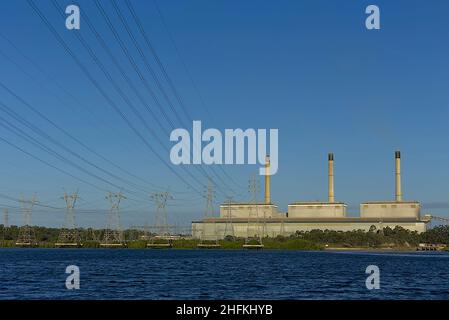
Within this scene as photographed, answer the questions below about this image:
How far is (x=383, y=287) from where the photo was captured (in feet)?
184
